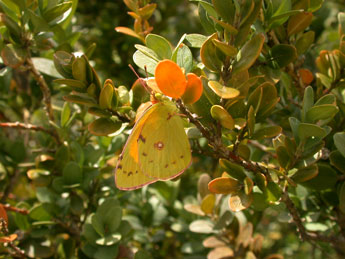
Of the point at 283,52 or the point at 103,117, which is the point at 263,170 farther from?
the point at 103,117

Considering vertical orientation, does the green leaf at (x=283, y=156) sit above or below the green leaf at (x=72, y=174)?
above

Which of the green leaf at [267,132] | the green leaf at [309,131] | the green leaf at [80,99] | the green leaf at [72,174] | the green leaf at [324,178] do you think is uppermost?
the green leaf at [80,99]

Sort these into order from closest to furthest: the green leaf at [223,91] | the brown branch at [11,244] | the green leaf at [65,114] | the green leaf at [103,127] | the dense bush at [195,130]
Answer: the green leaf at [223,91] < the dense bush at [195,130] < the green leaf at [103,127] < the brown branch at [11,244] < the green leaf at [65,114]

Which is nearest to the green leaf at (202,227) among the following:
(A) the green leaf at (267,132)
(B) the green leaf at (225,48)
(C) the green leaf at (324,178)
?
(C) the green leaf at (324,178)

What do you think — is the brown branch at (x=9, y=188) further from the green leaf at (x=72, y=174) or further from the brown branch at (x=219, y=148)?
the brown branch at (x=219, y=148)

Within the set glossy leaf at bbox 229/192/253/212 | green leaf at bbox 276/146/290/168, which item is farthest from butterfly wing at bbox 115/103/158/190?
green leaf at bbox 276/146/290/168

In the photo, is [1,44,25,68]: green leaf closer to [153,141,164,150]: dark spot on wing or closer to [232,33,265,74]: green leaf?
[153,141,164,150]: dark spot on wing

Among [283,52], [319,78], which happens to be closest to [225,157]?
[283,52]

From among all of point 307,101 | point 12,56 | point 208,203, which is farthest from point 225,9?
point 208,203
